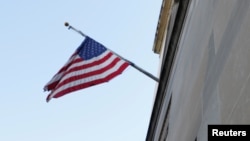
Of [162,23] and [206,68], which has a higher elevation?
[162,23]

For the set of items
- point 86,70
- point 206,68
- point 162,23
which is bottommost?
point 206,68

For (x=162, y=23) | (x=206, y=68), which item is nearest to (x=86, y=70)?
(x=206, y=68)

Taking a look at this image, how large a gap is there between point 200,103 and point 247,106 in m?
2.59

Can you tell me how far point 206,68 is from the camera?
753 centimetres

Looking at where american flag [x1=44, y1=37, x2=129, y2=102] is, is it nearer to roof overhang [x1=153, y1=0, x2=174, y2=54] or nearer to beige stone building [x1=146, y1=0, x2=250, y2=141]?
beige stone building [x1=146, y1=0, x2=250, y2=141]

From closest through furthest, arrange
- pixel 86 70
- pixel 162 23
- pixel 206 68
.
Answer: pixel 206 68 → pixel 86 70 → pixel 162 23

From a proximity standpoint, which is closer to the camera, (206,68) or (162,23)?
(206,68)

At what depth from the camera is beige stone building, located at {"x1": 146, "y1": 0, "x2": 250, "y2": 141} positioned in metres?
5.45

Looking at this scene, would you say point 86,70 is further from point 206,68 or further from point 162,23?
point 162,23

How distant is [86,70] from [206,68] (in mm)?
5056

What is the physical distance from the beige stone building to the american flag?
4.82 ft

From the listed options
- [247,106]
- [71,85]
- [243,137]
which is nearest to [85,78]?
[71,85]

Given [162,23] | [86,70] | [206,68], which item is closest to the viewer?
[206,68]

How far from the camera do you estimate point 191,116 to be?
832 centimetres
